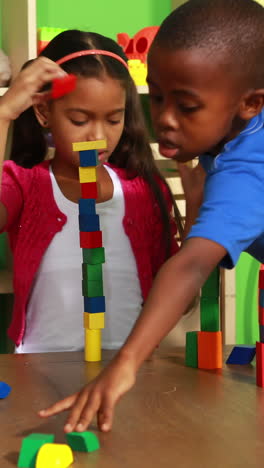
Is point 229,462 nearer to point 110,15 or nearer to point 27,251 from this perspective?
point 27,251

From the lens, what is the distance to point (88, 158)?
1.01m

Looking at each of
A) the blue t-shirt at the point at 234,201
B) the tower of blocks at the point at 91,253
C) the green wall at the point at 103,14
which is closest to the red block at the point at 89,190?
the tower of blocks at the point at 91,253

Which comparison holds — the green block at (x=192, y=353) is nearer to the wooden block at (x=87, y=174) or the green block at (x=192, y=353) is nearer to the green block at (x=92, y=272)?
the green block at (x=92, y=272)

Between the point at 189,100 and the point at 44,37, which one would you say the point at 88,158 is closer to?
the point at 189,100

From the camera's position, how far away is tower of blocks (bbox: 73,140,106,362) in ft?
3.29

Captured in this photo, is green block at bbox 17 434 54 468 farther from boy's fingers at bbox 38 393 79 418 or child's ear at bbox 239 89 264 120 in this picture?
child's ear at bbox 239 89 264 120

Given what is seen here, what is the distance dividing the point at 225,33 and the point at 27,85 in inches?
14.7

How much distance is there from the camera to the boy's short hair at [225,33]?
819mm

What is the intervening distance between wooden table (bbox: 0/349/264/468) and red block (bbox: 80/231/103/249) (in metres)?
0.16

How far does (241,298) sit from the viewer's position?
234 centimetres

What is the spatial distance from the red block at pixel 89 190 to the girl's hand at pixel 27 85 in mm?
173

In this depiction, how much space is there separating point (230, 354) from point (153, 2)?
1416 millimetres

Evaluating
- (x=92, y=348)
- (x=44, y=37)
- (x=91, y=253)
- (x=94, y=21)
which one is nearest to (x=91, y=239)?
(x=91, y=253)

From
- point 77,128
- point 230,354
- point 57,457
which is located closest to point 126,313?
point 77,128
